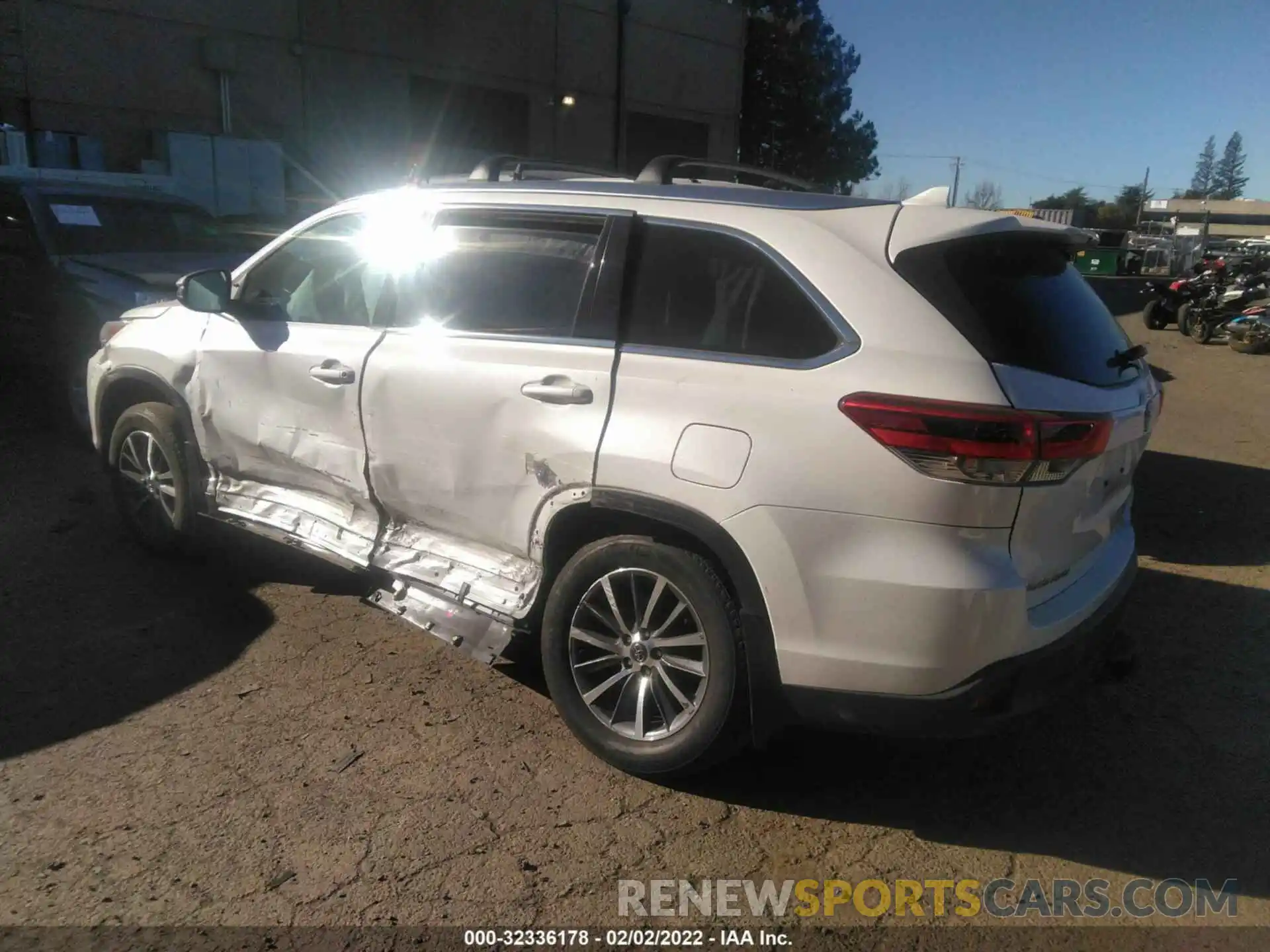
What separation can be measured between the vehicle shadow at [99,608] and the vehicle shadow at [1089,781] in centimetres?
224

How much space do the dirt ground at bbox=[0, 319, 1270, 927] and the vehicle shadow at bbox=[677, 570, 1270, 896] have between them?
0.01 metres

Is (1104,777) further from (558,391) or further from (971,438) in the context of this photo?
(558,391)

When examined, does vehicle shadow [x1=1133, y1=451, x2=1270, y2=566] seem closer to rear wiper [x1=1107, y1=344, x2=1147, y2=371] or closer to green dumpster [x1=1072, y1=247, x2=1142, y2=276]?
rear wiper [x1=1107, y1=344, x2=1147, y2=371]

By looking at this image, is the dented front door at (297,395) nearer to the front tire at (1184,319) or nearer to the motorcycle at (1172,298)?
the front tire at (1184,319)

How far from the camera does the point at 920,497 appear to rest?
264 cm

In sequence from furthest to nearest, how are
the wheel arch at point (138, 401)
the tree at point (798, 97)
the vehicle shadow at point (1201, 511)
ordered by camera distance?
the tree at point (798, 97) → the vehicle shadow at point (1201, 511) → the wheel arch at point (138, 401)

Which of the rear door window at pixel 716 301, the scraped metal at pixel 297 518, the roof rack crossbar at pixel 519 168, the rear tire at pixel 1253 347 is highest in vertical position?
the roof rack crossbar at pixel 519 168

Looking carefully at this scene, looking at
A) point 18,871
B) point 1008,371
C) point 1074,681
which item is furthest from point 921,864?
point 18,871

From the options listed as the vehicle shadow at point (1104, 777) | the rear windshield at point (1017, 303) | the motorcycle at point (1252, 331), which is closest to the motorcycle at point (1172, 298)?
the motorcycle at point (1252, 331)

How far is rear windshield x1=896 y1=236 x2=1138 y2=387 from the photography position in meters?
2.80

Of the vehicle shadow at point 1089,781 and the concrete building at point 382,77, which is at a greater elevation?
the concrete building at point 382,77

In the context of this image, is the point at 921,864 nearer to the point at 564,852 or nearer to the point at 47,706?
the point at 564,852

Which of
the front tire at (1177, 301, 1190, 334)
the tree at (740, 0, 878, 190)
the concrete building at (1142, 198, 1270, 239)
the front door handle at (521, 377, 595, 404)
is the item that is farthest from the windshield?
the concrete building at (1142, 198, 1270, 239)

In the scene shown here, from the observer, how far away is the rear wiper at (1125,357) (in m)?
3.20
